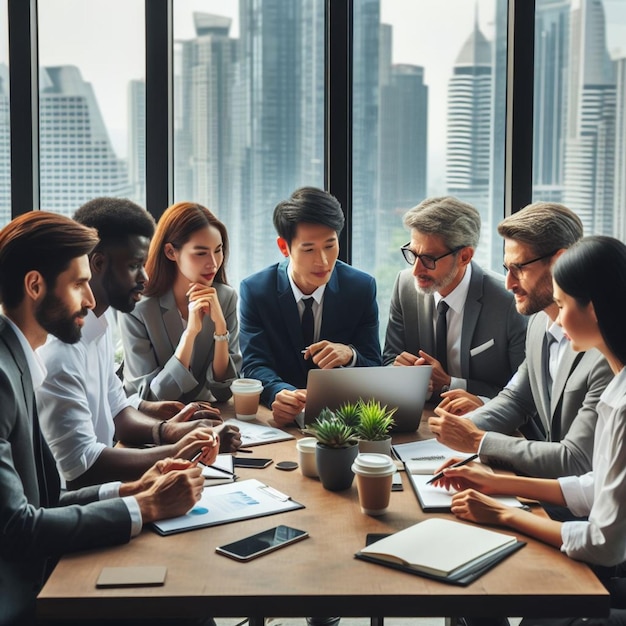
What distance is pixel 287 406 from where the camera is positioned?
2.82 m

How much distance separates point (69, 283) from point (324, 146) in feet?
7.17

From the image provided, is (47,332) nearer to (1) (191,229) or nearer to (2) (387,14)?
(1) (191,229)

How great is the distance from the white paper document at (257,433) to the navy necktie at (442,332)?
954mm

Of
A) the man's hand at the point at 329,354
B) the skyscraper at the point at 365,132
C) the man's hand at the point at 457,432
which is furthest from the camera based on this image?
the skyscraper at the point at 365,132

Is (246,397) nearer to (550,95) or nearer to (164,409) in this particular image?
(164,409)

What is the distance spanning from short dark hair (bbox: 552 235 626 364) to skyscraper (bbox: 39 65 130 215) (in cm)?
255

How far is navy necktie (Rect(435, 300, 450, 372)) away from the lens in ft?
11.3

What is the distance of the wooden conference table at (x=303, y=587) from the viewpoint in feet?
5.30

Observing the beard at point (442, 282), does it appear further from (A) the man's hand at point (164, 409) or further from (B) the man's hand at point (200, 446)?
(B) the man's hand at point (200, 446)

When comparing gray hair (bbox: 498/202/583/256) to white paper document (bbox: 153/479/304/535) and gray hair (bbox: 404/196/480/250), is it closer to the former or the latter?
gray hair (bbox: 404/196/480/250)

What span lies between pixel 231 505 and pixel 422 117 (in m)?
2.55

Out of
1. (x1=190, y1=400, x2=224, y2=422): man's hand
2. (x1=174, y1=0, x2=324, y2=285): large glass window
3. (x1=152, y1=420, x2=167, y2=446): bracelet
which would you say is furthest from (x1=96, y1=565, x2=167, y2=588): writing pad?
(x1=174, y1=0, x2=324, y2=285): large glass window

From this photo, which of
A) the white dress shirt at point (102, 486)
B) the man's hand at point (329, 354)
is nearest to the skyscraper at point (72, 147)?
the man's hand at point (329, 354)

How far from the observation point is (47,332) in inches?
84.0
